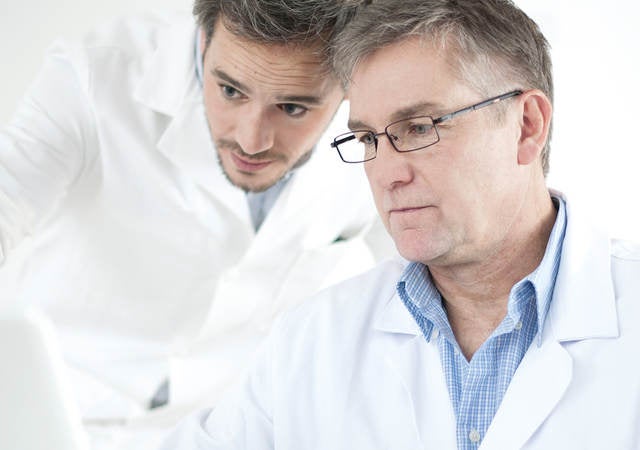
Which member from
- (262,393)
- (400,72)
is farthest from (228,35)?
(262,393)

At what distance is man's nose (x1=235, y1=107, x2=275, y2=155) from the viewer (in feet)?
5.32

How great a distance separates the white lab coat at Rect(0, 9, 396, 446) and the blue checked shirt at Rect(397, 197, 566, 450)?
29.2 inches

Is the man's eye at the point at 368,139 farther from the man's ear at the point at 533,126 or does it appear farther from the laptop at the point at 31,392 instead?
the laptop at the point at 31,392

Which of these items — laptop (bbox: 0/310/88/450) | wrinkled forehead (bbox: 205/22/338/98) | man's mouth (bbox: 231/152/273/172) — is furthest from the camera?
man's mouth (bbox: 231/152/273/172)

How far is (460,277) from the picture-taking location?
1365 mm

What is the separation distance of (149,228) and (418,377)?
0.88 meters

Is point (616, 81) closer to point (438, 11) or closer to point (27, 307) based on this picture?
point (438, 11)

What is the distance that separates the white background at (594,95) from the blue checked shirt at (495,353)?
1638 millimetres

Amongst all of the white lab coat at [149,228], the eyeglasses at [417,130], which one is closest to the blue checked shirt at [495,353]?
the eyeglasses at [417,130]

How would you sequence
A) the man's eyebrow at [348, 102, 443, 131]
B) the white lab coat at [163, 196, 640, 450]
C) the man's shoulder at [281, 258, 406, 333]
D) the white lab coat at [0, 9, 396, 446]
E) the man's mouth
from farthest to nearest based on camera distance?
the white lab coat at [0, 9, 396, 446] < the man's mouth < the man's shoulder at [281, 258, 406, 333] < the man's eyebrow at [348, 102, 443, 131] < the white lab coat at [163, 196, 640, 450]

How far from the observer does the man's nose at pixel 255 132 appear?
5.32 ft

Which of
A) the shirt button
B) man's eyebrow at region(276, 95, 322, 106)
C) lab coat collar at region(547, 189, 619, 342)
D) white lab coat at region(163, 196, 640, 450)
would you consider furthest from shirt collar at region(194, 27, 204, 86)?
the shirt button

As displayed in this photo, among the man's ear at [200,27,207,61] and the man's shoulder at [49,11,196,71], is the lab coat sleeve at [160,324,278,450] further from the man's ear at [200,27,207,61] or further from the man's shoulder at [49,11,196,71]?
the man's shoulder at [49,11,196,71]

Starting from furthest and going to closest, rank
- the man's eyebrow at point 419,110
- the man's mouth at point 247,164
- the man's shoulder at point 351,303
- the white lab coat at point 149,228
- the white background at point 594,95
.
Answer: the white background at point 594,95 → the white lab coat at point 149,228 → the man's mouth at point 247,164 → the man's shoulder at point 351,303 → the man's eyebrow at point 419,110
